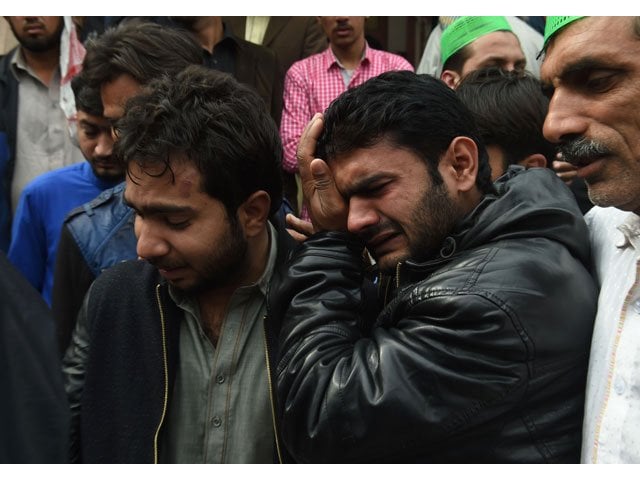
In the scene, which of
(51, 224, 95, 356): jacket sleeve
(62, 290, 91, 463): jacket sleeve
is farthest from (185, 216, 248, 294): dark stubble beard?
(51, 224, 95, 356): jacket sleeve

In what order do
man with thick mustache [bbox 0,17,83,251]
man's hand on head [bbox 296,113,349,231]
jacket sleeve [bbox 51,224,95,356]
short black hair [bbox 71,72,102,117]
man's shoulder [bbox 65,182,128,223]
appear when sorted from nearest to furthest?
man's hand on head [bbox 296,113,349,231] < jacket sleeve [bbox 51,224,95,356] < man's shoulder [bbox 65,182,128,223] < short black hair [bbox 71,72,102,117] < man with thick mustache [bbox 0,17,83,251]

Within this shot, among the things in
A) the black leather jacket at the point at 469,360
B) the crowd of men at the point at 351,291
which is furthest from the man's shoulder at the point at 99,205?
the black leather jacket at the point at 469,360

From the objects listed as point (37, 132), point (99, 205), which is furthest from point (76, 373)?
point (37, 132)

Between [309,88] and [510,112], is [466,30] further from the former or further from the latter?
[510,112]

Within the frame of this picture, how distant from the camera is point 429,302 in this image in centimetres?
198

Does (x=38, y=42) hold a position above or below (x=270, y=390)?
above

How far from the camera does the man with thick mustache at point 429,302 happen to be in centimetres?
191

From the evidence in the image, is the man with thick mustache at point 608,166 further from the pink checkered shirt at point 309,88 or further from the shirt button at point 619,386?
the pink checkered shirt at point 309,88

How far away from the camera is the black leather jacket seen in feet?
6.23

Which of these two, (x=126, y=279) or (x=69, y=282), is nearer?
(x=126, y=279)

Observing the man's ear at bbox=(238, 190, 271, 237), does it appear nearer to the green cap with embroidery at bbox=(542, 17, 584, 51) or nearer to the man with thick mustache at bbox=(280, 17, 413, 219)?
the green cap with embroidery at bbox=(542, 17, 584, 51)

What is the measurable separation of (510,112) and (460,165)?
0.89 metres

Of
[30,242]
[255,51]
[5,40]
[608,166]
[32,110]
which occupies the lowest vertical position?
[30,242]

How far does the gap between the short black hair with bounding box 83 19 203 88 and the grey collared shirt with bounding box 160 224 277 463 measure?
1129 mm
